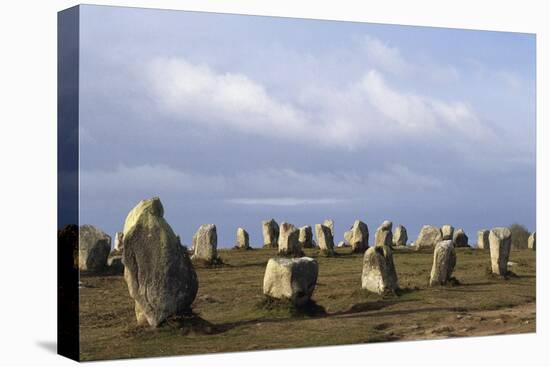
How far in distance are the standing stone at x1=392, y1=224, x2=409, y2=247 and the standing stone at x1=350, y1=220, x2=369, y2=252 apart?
0.76 meters

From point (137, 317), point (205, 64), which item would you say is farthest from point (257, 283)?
point (205, 64)

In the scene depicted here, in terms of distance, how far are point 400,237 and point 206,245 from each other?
5.25m

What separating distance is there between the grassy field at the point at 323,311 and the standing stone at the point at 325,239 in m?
0.43

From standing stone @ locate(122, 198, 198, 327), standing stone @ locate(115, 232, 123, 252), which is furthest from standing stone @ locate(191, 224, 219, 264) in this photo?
standing stone @ locate(122, 198, 198, 327)

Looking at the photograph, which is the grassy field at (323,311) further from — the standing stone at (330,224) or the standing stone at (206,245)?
the standing stone at (330,224)

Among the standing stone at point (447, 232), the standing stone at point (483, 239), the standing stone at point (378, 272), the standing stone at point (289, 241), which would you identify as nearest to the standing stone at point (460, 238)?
the standing stone at point (447, 232)

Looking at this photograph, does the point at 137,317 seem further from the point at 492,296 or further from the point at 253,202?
the point at 492,296

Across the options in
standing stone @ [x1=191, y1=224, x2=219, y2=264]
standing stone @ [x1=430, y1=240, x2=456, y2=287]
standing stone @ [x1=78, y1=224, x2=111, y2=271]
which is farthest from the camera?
standing stone @ [x1=430, y1=240, x2=456, y2=287]

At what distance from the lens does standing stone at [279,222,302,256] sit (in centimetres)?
3045

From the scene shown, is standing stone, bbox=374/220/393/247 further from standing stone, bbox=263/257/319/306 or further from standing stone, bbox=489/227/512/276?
standing stone, bbox=263/257/319/306

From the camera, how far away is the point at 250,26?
27.4m

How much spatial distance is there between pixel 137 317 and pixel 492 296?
1011cm

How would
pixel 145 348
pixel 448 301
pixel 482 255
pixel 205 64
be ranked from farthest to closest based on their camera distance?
pixel 482 255
pixel 448 301
pixel 205 64
pixel 145 348

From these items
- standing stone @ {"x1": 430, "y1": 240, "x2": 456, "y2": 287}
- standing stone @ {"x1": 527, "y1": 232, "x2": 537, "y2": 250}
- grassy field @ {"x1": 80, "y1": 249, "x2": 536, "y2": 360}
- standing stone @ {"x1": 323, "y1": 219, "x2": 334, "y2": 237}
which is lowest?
grassy field @ {"x1": 80, "y1": 249, "x2": 536, "y2": 360}
